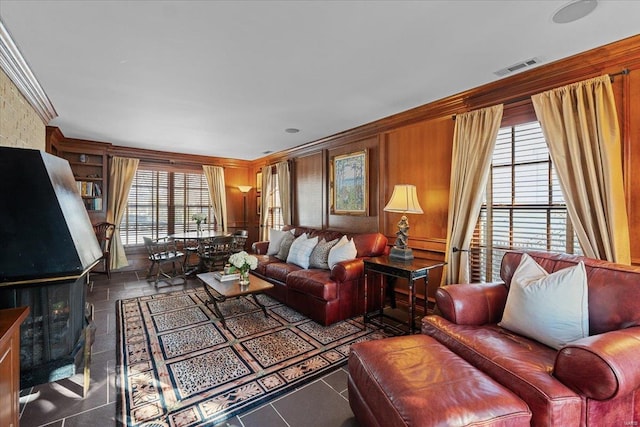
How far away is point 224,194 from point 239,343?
4.77 metres

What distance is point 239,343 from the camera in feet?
9.16

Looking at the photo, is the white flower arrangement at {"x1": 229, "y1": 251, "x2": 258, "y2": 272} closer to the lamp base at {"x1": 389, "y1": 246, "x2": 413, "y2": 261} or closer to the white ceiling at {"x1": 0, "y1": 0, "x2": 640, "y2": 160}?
the lamp base at {"x1": 389, "y1": 246, "x2": 413, "y2": 261}

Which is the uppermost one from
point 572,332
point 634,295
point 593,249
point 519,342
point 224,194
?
point 224,194

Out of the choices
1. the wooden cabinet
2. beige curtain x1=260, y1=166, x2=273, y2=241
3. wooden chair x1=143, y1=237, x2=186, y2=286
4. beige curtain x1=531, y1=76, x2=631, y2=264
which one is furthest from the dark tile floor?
beige curtain x1=260, y1=166, x2=273, y2=241

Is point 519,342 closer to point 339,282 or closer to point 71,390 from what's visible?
point 339,282

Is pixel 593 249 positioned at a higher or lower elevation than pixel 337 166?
lower

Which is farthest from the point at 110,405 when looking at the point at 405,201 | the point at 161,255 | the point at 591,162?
the point at 591,162

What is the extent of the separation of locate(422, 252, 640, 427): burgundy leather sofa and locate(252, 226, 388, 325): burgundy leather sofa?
1250 mm

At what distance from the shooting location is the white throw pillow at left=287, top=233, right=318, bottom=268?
3975 mm

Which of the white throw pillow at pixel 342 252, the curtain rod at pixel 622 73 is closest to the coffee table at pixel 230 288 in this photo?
the white throw pillow at pixel 342 252

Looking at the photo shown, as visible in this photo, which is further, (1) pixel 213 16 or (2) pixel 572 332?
(1) pixel 213 16

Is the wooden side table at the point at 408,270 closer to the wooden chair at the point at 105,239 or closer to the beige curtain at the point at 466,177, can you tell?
the beige curtain at the point at 466,177

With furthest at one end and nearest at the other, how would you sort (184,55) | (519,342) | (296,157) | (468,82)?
(296,157) < (468,82) < (184,55) < (519,342)

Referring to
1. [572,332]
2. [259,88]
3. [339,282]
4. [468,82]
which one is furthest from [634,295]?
[259,88]
